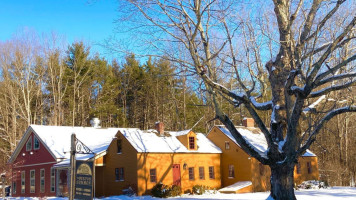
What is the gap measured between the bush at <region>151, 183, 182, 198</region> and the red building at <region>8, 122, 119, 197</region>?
5.15 metres

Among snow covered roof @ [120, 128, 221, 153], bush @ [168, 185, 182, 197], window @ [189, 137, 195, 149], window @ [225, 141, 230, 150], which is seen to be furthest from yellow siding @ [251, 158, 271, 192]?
bush @ [168, 185, 182, 197]

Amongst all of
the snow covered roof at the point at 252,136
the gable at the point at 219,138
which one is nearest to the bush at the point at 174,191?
the gable at the point at 219,138

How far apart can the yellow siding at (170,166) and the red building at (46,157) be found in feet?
12.0

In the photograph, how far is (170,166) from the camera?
2641cm

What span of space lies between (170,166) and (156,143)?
195 centimetres

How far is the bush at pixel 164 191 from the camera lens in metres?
23.6

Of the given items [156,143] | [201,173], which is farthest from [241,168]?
[156,143]

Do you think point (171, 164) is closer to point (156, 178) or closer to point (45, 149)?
point (156, 178)

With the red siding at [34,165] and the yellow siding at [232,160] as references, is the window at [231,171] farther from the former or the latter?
the red siding at [34,165]

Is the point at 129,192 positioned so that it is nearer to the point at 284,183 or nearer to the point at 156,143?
the point at 156,143

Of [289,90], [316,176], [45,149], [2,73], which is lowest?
[316,176]

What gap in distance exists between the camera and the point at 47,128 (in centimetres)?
2933

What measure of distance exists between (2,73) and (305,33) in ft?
115

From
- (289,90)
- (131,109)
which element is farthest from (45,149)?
(289,90)
